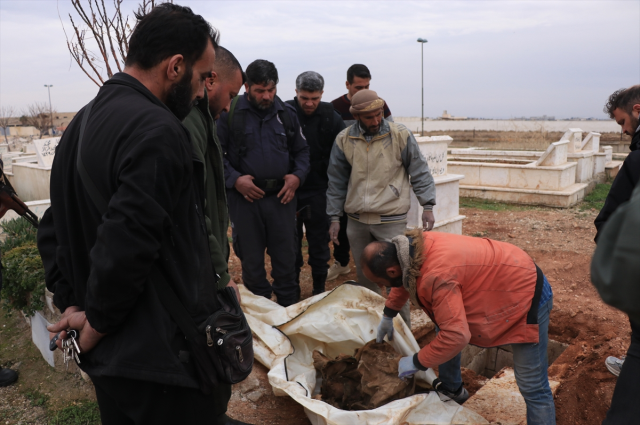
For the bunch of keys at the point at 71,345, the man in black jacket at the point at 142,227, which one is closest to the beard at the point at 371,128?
the man in black jacket at the point at 142,227

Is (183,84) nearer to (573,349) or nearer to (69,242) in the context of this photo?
(69,242)

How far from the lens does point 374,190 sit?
12.2 ft

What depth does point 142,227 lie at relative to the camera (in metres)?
1.25

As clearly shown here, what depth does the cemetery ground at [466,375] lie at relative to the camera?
2.92 metres

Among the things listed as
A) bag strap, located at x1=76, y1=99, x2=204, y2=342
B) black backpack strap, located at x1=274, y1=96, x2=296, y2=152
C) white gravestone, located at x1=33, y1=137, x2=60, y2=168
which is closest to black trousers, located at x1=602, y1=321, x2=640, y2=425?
bag strap, located at x1=76, y1=99, x2=204, y2=342

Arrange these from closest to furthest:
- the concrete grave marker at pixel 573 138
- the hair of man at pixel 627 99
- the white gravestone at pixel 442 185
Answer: the hair of man at pixel 627 99 < the white gravestone at pixel 442 185 < the concrete grave marker at pixel 573 138

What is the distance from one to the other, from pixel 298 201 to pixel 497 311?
2.34 metres

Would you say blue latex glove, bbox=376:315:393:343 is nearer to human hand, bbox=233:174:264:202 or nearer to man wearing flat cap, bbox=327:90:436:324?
man wearing flat cap, bbox=327:90:436:324

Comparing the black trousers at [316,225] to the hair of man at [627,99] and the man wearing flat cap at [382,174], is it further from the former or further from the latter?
the hair of man at [627,99]

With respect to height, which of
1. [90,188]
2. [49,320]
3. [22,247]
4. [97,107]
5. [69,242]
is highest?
[97,107]

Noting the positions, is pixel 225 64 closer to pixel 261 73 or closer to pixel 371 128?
pixel 261 73

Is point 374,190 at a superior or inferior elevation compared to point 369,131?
inferior

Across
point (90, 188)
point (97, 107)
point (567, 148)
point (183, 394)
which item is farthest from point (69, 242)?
point (567, 148)

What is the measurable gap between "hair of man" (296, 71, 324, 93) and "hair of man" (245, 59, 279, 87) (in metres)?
0.51
